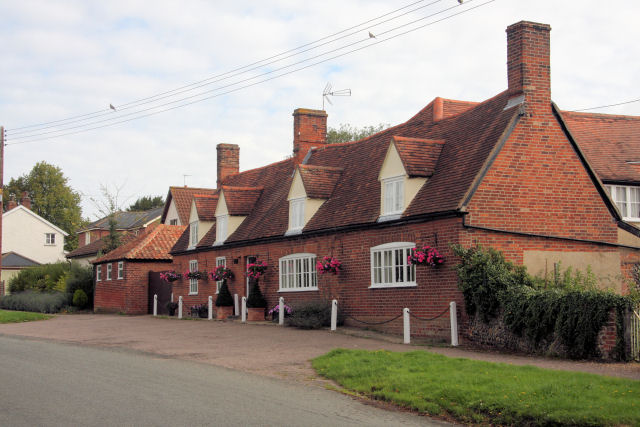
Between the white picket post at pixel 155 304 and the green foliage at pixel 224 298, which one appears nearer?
the green foliage at pixel 224 298

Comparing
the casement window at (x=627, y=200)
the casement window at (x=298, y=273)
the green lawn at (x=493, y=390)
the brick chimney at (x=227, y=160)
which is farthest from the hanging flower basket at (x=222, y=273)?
the green lawn at (x=493, y=390)

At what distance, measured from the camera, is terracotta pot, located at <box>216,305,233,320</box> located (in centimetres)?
2892

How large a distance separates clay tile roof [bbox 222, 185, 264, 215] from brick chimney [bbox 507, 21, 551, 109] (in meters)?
14.7

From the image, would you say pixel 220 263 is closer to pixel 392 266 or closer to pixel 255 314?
pixel 255 314

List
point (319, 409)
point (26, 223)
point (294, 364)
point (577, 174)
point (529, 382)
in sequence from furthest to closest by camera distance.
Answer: point (26, 223)
point (577, 174)
point (294, 364)
point (529, 382)
point (319, 409)

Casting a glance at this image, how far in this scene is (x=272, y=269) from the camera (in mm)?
26766

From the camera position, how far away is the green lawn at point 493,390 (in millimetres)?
8672

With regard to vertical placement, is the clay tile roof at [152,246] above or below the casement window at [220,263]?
above

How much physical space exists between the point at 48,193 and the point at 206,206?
61.8 m

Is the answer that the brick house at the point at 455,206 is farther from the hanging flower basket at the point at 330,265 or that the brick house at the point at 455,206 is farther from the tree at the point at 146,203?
the tree at the point at 146,203

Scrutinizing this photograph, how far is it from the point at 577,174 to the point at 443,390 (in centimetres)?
1163

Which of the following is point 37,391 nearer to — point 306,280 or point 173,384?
point 173,384

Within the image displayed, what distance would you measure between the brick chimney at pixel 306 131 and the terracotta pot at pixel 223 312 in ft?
23.0

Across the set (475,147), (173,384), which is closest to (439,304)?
(475,147)
